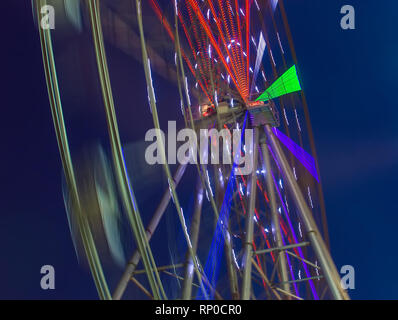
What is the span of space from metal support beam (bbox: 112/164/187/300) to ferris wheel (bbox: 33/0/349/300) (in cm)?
2

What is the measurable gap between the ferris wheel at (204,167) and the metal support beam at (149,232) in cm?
2

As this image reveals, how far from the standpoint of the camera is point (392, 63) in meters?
13.5

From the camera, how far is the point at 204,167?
17.6ft

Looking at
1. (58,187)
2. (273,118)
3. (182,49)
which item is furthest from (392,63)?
(58,187)

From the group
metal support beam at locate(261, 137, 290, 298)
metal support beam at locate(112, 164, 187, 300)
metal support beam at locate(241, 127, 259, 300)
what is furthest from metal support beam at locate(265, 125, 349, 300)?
metal support beam at locate(112, 164, 187, 300)

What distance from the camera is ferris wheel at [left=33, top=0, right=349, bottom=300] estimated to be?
115 inches

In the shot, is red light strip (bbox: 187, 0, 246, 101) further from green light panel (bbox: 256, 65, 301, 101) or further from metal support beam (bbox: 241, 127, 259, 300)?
metal support beam (bbox: 241, 127, 259, 300)

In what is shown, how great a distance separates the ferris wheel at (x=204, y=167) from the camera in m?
2.92

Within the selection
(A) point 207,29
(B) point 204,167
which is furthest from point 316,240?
(A) point 207,29

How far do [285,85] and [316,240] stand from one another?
3552mm

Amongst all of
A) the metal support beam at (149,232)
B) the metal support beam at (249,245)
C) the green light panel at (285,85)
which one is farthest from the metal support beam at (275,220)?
the metal support beam at (149,232)

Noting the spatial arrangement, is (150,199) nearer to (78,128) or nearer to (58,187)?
(78,128)

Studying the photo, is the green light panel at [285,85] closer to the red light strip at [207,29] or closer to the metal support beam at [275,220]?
the red light strip at [207,29]
